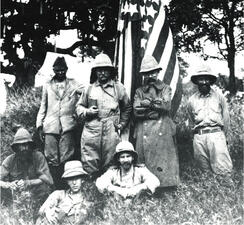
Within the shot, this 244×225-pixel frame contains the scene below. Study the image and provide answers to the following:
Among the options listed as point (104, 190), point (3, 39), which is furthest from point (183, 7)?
point (104, 190)

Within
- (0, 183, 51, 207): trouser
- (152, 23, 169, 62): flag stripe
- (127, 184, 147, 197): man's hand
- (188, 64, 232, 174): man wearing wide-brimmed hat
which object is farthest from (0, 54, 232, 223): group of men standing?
(152, 23, 169, 62): flag stripe

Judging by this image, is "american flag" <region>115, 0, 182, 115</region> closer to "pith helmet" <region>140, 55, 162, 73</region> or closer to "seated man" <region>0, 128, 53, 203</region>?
"pith helmet" <region>140, 55, 162, 73</region>

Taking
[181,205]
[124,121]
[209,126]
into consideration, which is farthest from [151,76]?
[181,205]

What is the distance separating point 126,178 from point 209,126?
1.52 m

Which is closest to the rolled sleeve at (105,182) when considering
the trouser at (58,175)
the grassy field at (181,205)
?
the grassy field at (181,205)

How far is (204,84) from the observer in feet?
23.1

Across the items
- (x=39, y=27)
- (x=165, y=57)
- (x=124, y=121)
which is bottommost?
(x=124, y=121)

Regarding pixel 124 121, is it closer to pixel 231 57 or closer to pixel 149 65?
pixel 149 65

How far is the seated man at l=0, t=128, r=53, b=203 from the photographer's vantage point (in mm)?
6883

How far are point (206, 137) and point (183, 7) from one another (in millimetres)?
4051

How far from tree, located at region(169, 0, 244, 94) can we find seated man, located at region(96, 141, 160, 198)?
4.70 metres

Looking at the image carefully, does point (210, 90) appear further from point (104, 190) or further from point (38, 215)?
point (38, 215)

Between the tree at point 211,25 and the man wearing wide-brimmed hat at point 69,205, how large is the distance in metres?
5.11

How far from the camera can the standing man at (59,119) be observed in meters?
7.18
